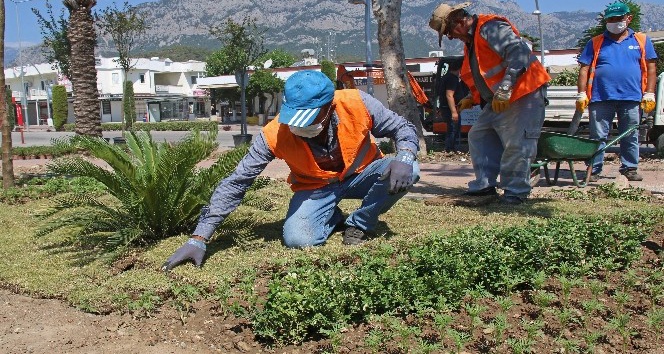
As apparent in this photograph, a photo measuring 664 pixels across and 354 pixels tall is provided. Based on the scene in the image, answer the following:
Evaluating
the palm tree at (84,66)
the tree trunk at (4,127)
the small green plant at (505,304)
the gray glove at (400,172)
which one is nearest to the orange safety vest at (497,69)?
the gray glove at (400,172)

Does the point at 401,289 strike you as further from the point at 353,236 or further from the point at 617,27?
the point at 617,27

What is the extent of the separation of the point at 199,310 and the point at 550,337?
5.83ft

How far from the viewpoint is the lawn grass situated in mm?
3992

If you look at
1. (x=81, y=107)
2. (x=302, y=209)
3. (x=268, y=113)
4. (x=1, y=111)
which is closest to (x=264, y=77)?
(x=268, y=113)

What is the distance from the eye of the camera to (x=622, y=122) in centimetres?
754

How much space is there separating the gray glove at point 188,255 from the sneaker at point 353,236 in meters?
0.98

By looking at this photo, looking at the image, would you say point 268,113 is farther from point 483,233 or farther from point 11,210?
point 483,233

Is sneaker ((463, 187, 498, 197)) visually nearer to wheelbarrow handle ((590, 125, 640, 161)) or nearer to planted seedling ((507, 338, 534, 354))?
wheelbarrow handle ((590, 125, 640, 161))

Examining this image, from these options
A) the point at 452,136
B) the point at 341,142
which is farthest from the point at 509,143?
the point at 452,136

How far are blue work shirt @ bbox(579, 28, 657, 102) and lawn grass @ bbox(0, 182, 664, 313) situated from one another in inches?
68.3

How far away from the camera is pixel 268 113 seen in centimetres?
4688

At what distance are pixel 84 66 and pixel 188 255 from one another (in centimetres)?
1187

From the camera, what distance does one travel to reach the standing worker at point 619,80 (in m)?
7.30

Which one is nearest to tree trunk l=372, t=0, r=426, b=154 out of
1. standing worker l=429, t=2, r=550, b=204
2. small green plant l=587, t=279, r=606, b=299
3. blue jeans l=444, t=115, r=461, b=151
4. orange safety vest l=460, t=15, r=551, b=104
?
blue jeans l=444, t=115, r=461, b=151
